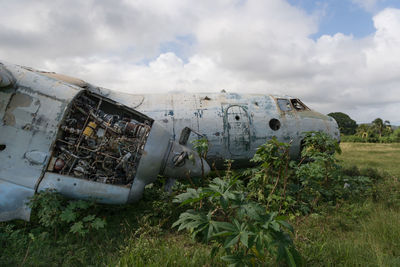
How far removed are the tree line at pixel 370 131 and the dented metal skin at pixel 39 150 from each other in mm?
38396

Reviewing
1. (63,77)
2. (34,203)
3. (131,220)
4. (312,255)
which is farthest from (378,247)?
(63,77)

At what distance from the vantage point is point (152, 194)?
735 centimetres

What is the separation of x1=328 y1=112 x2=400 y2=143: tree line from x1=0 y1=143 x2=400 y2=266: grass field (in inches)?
1398

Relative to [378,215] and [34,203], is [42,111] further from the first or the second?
[378,215]

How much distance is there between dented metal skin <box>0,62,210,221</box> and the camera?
5.25m

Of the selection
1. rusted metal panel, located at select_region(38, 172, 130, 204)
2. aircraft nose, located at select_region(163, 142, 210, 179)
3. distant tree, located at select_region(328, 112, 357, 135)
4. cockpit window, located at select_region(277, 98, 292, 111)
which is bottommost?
rusted metal panel, located at select_region(38, 172, 130, 204)

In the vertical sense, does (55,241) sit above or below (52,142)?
below

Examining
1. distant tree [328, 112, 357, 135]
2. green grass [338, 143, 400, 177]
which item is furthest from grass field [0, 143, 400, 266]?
distant tree [328, 112, 357, 135]

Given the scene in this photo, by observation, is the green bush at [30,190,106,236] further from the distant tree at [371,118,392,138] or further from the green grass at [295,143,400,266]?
the distant tree at [371,118,392,138]

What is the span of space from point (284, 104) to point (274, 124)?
112 cm

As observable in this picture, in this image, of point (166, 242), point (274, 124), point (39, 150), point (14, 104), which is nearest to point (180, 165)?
point (166, 242)

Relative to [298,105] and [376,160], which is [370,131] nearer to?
[376,160]

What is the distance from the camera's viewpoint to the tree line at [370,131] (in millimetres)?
43978

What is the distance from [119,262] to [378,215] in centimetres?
599
